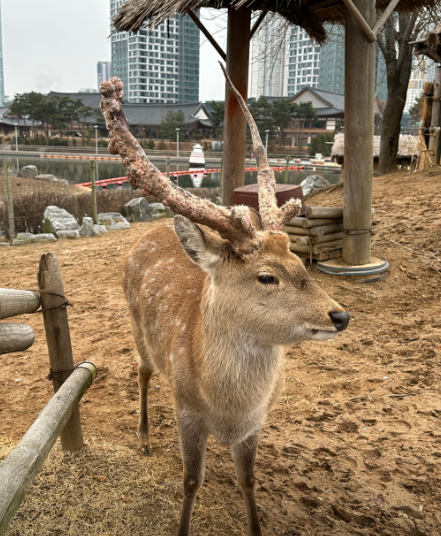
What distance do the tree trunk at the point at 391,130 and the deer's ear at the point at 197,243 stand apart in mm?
9516

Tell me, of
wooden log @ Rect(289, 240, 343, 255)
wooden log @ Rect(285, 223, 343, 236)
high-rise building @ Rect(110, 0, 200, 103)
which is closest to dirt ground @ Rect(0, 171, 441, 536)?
wooden log @ Rect(289, 240, 343, 255)

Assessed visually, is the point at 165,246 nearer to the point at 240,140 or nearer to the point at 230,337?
the point at 230,337

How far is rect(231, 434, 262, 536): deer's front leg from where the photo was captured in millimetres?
2279

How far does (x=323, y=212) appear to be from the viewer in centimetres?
502

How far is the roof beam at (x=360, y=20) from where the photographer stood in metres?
4.31

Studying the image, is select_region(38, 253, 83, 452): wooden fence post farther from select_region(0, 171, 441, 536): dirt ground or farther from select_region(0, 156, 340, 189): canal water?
select_region(0, 156, 340, 189): canal water

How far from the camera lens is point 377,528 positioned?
2244mm

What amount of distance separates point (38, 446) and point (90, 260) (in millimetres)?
4947

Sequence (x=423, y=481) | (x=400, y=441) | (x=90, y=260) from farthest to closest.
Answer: (x=90, y=260) → (x=400, y=441) → (x=423, y=481)

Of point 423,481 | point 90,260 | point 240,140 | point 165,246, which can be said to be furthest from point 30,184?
point 423,481

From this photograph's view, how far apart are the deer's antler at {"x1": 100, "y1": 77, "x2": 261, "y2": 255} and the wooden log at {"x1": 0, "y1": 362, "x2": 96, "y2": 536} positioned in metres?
1.02

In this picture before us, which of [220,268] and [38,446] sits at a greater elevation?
[220,268]

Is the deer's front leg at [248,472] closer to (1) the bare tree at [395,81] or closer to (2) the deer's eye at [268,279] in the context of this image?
(2) the deer's eye at [268,279]

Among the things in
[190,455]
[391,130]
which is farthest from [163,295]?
[391,130]
